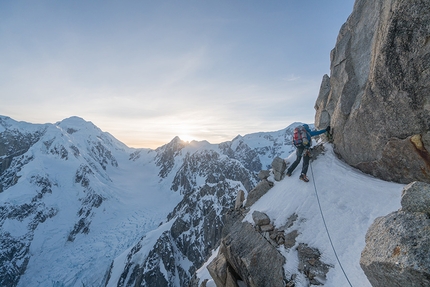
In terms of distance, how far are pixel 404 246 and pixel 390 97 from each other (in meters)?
6.72

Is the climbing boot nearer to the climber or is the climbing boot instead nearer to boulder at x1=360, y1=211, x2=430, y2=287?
the climber

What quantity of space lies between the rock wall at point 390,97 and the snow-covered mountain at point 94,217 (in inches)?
2417

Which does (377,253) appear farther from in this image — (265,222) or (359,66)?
(359,66)

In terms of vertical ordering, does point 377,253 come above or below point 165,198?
above

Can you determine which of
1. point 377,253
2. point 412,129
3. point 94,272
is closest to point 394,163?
point 412,129

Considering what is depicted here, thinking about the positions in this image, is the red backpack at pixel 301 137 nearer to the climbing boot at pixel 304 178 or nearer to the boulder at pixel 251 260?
the climbing boot at pixel 304 178

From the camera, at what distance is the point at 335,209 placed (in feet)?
29.5

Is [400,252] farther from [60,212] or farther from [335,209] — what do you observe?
[60,212]

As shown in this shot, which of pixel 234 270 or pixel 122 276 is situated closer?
pixel 234 270

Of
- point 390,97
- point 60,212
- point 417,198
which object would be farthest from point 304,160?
point 60,212

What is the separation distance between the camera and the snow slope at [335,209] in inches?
278

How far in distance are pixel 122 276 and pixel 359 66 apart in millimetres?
77287

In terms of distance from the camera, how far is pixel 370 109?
9180 millimetres

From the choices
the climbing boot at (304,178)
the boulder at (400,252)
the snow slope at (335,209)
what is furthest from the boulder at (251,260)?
the boulder at (400,252)
